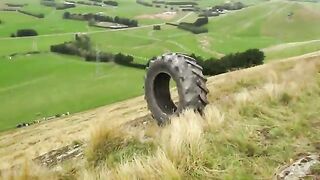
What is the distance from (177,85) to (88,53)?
73.5 m

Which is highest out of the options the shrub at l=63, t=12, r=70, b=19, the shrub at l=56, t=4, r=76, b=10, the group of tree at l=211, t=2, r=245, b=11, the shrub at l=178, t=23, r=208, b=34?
the group of tree at l=211, t=2, r=245, b=11

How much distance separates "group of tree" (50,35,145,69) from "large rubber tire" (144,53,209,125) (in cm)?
6044

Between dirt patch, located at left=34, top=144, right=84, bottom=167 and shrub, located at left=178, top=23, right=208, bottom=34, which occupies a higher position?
dirt patch, located at left=34, top=144, right=84, bottom=167

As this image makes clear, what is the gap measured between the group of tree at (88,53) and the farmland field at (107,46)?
4.79ft

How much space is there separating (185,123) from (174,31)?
103363 mm

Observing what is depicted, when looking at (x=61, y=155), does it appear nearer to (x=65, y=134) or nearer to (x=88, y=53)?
(x=65, y=134)

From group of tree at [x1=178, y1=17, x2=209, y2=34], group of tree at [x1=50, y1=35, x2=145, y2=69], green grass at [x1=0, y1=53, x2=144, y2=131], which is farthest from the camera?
group of tree at [x1=178, y1=17, x2=209, y2=34]

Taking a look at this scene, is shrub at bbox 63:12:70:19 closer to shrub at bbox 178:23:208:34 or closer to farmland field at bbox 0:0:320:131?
farmland field at bbox 0:0:320:131

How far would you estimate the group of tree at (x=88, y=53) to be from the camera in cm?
7412

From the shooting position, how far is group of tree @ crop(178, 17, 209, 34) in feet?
354

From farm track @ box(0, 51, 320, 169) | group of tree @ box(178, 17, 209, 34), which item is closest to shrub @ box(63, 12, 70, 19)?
group of tree @ box(178, 17, 209, 34)

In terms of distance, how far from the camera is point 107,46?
92625mm

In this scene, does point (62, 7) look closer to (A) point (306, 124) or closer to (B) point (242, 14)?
(B) point (242, 14)

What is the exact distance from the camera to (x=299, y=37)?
99688mm
